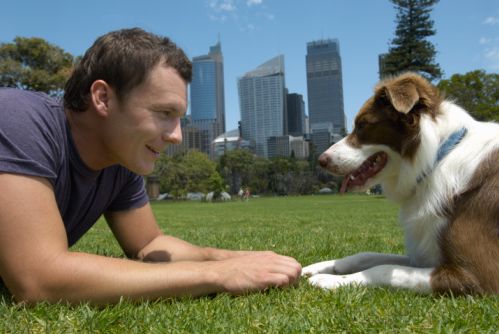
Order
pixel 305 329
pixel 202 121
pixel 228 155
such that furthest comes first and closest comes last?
pixel 202 121 < pixel 228 155 < pixel 305 329

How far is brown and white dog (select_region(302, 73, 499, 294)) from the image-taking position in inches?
124

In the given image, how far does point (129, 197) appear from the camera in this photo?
397cm

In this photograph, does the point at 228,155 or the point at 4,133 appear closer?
the point at 4,133

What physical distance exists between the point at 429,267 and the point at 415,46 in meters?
45.5

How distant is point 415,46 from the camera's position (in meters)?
45.1

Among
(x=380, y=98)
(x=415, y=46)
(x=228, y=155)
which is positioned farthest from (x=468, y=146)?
(x=228, y=155)

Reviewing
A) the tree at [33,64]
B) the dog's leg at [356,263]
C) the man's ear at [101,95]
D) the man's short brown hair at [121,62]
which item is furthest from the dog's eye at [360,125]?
the tree at [33,64]

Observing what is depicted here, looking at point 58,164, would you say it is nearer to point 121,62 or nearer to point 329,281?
point 121,62

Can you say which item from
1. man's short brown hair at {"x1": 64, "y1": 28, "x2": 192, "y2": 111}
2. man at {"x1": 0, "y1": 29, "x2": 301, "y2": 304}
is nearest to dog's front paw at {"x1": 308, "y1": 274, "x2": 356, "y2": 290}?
man at {"x1": 0, "y1": 29, "x2": 301, "y2": 304}

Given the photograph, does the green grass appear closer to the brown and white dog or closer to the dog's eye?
the brown and white dog

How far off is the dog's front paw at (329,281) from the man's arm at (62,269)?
58cm

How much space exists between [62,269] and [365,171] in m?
2.54

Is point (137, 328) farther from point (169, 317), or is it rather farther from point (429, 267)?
point (429, 267)

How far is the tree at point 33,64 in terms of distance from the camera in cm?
4034
